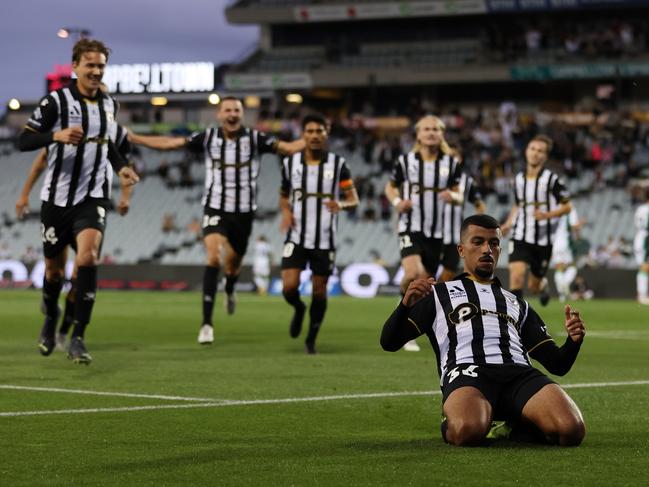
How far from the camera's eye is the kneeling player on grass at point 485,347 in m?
6.89

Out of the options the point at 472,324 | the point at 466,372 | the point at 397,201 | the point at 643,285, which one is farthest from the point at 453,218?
the point at 643,285

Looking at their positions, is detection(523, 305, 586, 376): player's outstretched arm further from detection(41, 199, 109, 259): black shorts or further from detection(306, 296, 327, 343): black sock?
detection(306, 296, 327, 343): black sock

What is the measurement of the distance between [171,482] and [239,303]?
842 inches

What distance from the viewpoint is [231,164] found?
15.0m

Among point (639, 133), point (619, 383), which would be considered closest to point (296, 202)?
point (619, 383)

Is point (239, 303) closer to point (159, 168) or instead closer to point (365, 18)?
point (159, 168)

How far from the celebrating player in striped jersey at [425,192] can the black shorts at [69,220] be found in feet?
12.9

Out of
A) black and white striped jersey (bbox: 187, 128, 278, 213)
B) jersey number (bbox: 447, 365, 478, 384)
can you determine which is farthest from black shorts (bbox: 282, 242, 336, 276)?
jersey number (bbox: 447, 365, 478, 384)

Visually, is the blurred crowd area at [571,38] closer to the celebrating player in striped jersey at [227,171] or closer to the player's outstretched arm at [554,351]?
the celebrating player in striped jersey at [227,171]

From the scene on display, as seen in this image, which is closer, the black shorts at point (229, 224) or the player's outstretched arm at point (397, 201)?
the player's outstretched arm at point (397, 201)

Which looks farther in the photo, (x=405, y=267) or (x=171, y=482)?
(x=405, y=267)

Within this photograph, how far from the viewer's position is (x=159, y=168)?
161ft

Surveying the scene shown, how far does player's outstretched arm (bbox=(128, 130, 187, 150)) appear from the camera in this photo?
13.6m

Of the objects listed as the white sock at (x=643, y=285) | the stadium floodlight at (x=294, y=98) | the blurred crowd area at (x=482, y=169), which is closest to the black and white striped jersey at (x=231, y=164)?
the white sock at (x=643, y=285)
